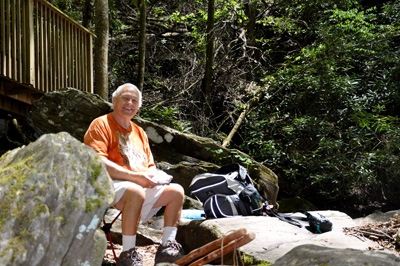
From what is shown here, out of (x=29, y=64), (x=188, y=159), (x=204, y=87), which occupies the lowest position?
(x=188, y=159)

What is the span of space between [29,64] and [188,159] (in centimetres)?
286

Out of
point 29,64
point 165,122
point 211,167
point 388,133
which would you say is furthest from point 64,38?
point 388,133

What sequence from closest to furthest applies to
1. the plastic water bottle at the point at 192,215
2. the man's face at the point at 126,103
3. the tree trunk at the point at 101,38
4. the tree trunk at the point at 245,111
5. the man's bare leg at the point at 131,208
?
the man's bare leg at the point at 131,208
the man's face at the point at 126,103
the plastic water bottle at the point at 192,215
the tree trunk at the point at 101,38
the tree trunk at the point at 245,111

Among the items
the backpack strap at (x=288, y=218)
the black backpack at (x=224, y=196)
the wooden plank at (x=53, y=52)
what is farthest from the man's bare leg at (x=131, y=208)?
the wooden plank at (x=53, y=52)

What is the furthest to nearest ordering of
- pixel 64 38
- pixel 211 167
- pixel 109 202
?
pixel 64 38 < pixel 211 167 < pixel 109 202

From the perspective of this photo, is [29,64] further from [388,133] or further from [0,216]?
[388,133]

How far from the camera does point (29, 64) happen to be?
6.13 meters

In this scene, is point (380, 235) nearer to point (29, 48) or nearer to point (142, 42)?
point (29, 48)

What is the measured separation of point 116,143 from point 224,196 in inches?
54.4

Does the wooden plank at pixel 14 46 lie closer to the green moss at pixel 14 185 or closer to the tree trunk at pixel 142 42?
the tree trunk at pixel 142 42

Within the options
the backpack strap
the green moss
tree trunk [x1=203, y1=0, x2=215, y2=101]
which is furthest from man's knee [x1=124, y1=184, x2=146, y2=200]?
tree trunk [x1=203, y1=0, x2=215, y2=101]

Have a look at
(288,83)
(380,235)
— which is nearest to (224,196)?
(380,235)

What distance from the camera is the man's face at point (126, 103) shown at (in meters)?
3.64

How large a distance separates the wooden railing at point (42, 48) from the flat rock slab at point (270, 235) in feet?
11.7
